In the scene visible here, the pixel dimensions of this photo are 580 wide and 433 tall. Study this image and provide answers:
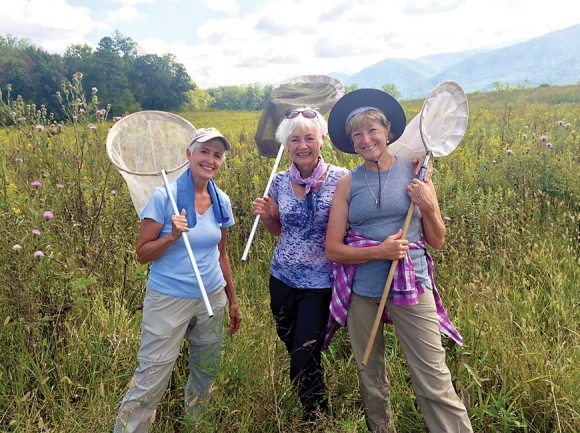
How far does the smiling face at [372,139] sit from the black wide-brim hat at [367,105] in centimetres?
13

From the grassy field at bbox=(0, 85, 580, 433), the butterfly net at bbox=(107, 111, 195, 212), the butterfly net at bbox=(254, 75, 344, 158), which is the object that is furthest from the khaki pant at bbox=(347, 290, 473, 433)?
the butterfly net at bbox=(254, 75, 344, 158)

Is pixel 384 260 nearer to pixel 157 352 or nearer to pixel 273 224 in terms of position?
pixel 273 224

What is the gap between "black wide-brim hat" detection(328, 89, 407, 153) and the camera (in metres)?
2.06

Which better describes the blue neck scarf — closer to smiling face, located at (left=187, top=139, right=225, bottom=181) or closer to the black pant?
smiling face, located at (left=187, top=139, right=225, bottom=181)

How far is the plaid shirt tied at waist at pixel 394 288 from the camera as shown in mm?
1920

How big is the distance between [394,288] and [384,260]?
0.14 meters

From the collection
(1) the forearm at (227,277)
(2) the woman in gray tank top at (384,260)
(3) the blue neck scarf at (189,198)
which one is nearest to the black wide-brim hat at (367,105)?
(2) the woman in gray tank top at (384,260)

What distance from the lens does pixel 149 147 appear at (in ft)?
7.78

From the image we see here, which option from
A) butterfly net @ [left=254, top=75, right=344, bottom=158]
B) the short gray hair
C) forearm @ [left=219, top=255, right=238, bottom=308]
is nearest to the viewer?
the short gray hair

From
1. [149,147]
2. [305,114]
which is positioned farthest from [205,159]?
[305,114]

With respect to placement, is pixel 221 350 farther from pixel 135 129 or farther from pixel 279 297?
pixel 135 129

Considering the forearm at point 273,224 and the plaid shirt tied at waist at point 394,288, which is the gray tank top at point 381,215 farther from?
the forearm at point 273,224

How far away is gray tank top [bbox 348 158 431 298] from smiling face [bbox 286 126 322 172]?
292 mm

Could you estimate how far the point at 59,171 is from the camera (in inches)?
153
